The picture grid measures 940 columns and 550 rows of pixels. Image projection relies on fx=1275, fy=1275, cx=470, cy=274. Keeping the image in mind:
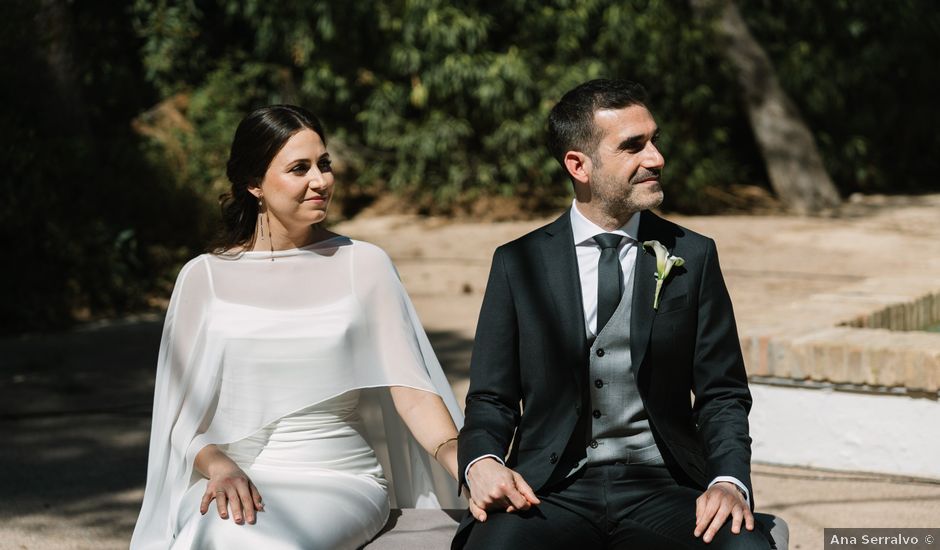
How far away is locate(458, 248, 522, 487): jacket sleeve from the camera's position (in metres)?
3.12

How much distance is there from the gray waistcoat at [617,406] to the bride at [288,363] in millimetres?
419

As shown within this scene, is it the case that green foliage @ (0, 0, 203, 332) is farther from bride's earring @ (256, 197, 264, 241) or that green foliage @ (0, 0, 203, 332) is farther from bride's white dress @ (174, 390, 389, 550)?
bride's white dress @ (174, 390, 389, 550)

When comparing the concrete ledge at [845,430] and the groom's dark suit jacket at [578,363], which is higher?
the groom's dark suit jacket at [578,363]

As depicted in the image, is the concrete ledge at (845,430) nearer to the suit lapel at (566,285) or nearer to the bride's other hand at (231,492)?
the suit lapel at (566,285)

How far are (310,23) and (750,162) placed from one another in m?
7.22

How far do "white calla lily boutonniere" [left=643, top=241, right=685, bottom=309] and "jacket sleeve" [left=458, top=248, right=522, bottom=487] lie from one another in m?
0.36

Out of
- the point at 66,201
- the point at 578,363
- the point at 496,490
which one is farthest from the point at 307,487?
the point at 66,201

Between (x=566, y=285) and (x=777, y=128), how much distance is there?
1490 cm

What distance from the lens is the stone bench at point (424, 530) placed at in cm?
314

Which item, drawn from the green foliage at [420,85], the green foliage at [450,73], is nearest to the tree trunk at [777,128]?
the green foliage at [420,85]

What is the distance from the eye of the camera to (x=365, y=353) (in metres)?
3.48

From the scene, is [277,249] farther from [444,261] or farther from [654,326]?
[444,261]

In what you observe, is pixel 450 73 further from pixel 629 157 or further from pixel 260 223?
pixel 629 157

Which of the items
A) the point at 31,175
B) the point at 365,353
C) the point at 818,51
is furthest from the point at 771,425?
the point at 818,51
